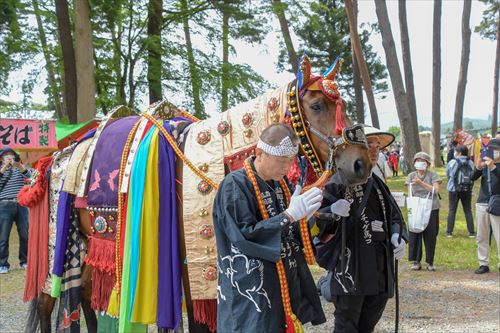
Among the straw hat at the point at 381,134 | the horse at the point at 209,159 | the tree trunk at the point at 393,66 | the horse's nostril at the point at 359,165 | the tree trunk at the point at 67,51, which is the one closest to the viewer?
the horse's nostril at the point at 359,165

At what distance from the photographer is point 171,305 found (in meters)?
3.12

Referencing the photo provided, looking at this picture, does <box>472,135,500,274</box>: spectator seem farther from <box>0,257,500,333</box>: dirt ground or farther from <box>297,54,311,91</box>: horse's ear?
<box>297,54,311,91</box>: horse's ear

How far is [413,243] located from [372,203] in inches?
180

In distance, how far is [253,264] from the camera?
2.32 meters

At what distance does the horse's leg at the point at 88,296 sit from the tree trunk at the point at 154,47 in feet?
28.6

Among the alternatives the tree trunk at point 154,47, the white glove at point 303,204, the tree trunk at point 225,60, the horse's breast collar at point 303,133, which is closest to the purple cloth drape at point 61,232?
the horse's breast collar at point 303,133

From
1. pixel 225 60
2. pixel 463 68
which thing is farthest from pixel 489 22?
pixel 225 60

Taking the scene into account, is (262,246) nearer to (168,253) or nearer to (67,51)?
(168,253)

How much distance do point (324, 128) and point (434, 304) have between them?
12.7 ft

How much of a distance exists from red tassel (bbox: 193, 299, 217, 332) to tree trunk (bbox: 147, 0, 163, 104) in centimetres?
1000

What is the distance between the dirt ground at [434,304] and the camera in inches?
198

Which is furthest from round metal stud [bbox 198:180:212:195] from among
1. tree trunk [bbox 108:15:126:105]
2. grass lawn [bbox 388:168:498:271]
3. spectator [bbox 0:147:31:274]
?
tree trunk [bbox 108:15:126:105]

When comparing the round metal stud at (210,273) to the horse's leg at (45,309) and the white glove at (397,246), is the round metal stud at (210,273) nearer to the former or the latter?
the white glove at (397,246)

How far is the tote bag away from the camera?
284 inches
